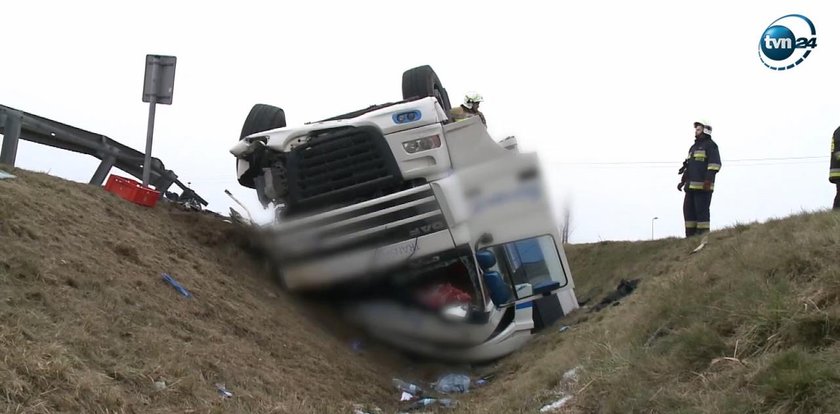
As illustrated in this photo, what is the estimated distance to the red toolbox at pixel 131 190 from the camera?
692 centimetres

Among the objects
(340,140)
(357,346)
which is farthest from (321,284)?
(340,140)

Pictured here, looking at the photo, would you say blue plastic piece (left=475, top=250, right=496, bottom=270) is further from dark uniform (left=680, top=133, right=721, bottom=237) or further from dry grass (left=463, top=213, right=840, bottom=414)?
dark uniform (left=680, top=133, right=721, bottom=237)

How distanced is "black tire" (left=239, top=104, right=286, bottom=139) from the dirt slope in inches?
48.1

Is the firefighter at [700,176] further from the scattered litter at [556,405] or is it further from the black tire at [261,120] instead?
the scattered litter at [556,405]

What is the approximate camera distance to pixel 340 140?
22.4 ft

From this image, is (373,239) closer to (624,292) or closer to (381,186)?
(381,186)

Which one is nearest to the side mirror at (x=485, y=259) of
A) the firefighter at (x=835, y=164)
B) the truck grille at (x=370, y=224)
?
the truck grille at (x=370, y=224)

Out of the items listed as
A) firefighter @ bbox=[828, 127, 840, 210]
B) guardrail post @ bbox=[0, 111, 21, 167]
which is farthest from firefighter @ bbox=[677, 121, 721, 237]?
guardrail post @ bbox=[0, 111, 21, 167]

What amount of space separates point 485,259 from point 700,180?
346 cm

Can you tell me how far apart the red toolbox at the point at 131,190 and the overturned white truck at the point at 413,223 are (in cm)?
87

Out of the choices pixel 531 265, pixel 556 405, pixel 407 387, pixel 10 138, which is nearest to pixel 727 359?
pixel 556 405

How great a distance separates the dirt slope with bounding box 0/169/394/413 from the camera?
11.0 feet

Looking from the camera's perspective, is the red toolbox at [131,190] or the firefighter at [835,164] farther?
the firefighter at [835,164]

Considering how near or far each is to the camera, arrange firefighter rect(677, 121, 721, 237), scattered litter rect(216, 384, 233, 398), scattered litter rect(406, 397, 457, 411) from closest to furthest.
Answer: scattered litter rect(216, 384, 233, 398) → scattered litter rect(406, 397, 457, 411) → firefighter rect(677, 121, 721, 237)
